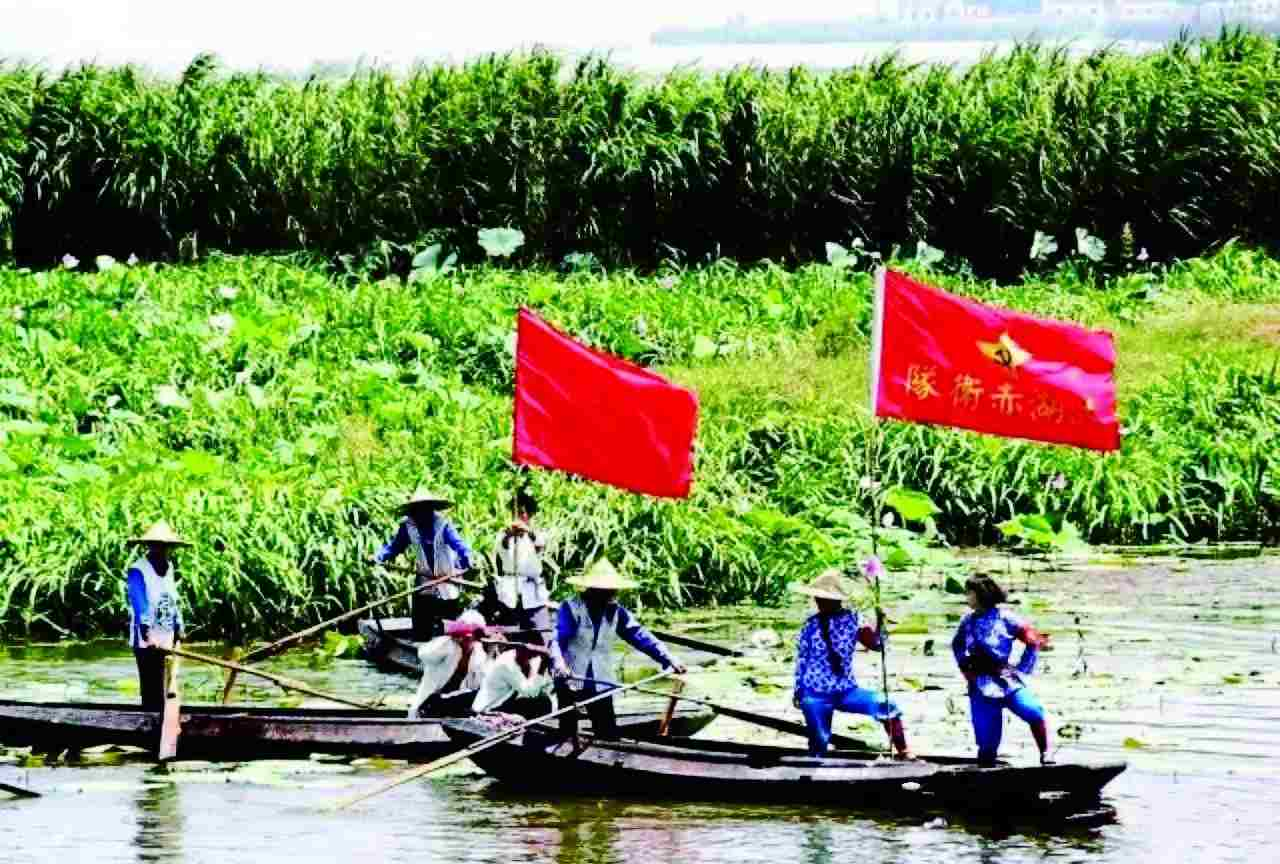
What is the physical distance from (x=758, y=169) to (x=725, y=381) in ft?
30.5

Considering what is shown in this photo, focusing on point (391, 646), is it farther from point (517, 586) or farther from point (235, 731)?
point (235, 731)

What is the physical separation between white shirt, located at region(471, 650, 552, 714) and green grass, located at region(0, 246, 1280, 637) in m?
4.29

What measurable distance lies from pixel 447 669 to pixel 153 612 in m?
1.72

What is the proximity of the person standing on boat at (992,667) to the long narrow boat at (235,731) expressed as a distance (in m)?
2.42

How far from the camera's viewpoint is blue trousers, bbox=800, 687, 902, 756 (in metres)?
15.0

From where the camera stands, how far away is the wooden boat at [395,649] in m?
Answer: 18.9

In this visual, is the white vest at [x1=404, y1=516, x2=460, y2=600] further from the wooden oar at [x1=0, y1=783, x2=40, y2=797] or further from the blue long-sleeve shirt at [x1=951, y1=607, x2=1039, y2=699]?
the blue long-sleeve shirt at [x1=951, y1=607, x2=1039, y2=699]

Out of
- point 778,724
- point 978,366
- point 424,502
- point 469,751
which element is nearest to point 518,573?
point 424,502

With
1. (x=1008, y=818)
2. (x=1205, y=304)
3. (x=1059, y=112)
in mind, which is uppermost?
(x=1059, y=112)

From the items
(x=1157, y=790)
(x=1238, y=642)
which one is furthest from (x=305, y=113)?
(x=1157, y=790)

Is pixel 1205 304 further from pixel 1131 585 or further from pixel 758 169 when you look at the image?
pixel 1131 585

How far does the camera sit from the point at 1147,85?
35.6 m

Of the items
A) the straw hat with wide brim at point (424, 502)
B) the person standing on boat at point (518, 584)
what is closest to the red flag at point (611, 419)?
the person standing on boat at point (518, 584)

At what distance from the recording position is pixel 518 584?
17.7m
